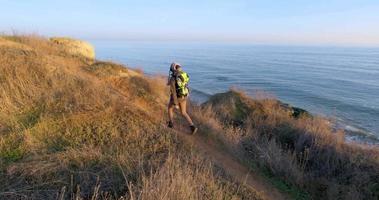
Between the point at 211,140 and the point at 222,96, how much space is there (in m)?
8.95

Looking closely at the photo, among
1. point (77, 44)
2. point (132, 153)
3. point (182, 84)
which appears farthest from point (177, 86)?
point (77, 44)

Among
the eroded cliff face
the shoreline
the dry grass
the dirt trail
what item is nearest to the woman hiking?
the dirt trail

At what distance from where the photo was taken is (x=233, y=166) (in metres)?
8.64

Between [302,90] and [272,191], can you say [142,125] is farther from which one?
[302,90]

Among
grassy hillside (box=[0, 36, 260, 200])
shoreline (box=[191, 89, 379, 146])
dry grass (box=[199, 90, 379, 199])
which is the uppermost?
grassy hillside (box=[0, 36, 260, 200])

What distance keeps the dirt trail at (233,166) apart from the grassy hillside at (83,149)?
791 mm

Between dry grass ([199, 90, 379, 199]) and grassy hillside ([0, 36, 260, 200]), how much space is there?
2.92 metres

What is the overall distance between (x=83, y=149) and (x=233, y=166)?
406 cm

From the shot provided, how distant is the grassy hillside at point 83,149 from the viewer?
4.96m

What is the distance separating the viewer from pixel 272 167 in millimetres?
9438

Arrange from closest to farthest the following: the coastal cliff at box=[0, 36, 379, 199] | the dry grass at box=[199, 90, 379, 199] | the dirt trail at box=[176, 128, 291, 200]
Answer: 1. the coastal cliff at box=[0, 36, 379, 199]
2. the dirt trail at box=[176, 128, 291, 200]
3. the dry grass at box=[199, 90, 379, 199]

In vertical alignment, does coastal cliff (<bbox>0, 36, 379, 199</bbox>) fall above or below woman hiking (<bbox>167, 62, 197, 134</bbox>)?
below

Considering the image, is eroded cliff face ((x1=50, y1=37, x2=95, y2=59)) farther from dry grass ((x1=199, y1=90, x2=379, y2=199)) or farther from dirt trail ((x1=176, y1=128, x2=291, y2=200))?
dirt trail ((x1=176, y1=128, x2=291, y2=200))

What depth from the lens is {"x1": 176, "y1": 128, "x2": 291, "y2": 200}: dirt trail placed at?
7906 mm
